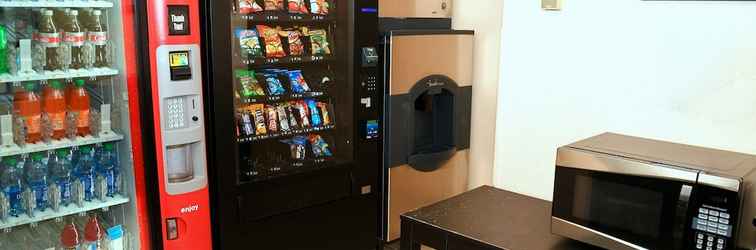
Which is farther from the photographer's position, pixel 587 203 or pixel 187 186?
pixel 187 186

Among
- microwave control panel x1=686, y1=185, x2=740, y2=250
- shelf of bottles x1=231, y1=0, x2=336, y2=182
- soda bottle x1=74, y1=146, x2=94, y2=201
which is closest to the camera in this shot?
microwave control panel x1=686, y1=185, x2=740, y2=250

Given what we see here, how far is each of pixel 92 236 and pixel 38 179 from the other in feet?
1.09

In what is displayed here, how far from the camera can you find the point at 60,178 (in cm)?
235

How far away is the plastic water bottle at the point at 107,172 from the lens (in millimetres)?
2408

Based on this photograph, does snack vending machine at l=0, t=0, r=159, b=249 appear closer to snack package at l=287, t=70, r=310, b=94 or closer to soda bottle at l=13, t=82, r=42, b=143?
soda bottle at l=13, t=82, r=42, b=143

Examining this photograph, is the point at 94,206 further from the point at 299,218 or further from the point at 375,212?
the point at 375,212

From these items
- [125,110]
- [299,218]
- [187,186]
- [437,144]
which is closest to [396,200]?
[437,144]

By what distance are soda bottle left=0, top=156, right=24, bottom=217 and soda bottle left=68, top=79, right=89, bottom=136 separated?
0.87 ft

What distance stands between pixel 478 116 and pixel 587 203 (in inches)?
74.9

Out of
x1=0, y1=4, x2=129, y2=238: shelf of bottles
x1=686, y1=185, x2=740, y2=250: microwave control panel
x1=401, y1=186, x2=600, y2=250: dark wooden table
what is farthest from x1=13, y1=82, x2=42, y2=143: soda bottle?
x1=686, y1=185, x2=740, y2=250: microwave control panel

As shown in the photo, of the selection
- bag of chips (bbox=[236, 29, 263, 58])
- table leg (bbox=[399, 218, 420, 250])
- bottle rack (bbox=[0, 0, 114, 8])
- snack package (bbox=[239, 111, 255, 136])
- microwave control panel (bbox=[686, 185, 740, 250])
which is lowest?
table leg (bbox=[399, 218, 420, 250])

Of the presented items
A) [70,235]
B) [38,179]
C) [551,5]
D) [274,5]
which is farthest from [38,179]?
[551,5]

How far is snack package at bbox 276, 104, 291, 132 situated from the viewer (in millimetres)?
2822

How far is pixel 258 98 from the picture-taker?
8.77ft
